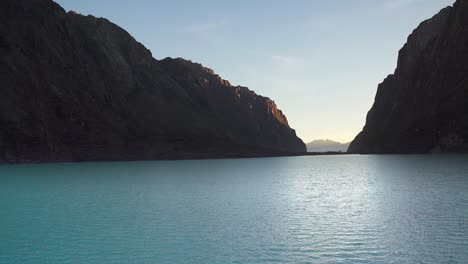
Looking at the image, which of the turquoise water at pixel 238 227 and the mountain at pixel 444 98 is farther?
the mountain at pixel 444 98

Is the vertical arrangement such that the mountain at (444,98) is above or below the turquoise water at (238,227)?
above

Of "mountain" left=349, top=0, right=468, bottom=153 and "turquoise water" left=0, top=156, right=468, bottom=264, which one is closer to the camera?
"turquoise water" left=0, top=156, right=468, bottom=264

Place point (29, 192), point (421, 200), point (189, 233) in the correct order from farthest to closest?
1. point (29, 192)
2. point (421, 200)
3. point (189, 233)

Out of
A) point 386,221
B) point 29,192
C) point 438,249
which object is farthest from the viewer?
point 29,192

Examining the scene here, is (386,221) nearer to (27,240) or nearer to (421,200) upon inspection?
(421,200)

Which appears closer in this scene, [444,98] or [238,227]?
[238,227]

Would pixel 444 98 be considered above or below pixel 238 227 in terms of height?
above

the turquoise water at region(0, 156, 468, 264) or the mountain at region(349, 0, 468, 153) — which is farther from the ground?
the mountain at region(349, 0, 468, 153)

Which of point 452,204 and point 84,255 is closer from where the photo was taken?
point 84,255

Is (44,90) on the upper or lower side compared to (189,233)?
upper

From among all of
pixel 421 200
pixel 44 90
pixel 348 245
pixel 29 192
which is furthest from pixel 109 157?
pixel 348 245

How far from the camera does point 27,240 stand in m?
28.4

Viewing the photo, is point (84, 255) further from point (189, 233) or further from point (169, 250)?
point (189, 233)

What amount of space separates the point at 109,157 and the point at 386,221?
6122 inches
